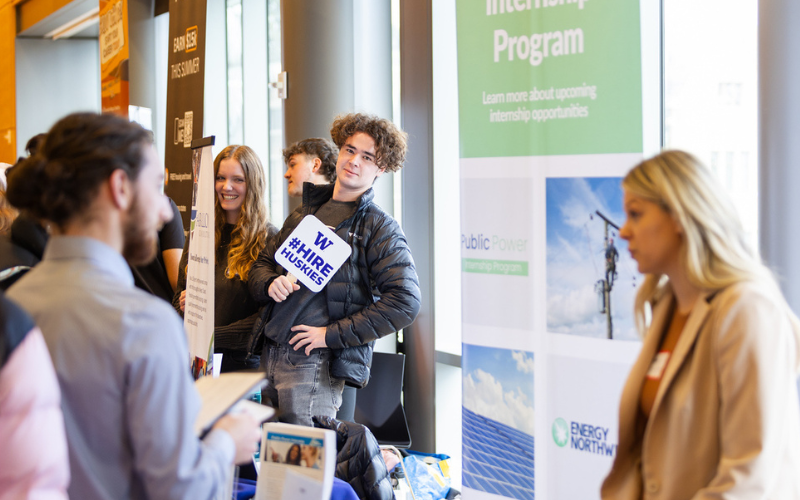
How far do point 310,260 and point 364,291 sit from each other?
286mm

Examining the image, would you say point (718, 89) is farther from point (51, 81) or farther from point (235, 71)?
point (51, 81)

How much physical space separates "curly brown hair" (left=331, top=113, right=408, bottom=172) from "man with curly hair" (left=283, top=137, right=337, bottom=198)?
1.65ft

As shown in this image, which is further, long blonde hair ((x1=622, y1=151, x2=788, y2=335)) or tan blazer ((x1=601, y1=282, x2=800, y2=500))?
long blonde hair ((x1=622, y1=151, x2=788, y2=335))

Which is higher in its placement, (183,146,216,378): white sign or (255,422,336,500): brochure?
(183,146,216,378): white sign

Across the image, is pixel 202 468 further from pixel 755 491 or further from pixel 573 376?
pixel 573 376

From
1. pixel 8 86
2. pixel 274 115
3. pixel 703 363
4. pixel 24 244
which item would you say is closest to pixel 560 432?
pixel 703 363

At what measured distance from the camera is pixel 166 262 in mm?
3291

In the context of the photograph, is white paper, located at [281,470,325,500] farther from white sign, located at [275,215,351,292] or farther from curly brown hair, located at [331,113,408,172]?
curly brown hair, located at [331,113,408,172]

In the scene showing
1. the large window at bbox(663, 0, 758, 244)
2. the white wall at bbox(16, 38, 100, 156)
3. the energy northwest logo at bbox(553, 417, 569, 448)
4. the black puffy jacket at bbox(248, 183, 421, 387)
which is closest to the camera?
the energy northwest logo at bbox(553, 417, 569, 448)

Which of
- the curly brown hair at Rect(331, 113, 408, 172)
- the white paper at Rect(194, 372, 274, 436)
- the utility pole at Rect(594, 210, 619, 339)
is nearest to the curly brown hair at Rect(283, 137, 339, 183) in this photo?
the curly brown hair at Rect(331, 113, 408, 172)

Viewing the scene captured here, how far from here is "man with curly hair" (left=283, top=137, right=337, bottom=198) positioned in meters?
3.49

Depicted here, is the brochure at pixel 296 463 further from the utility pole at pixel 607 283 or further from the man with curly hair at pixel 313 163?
the man with curly hair at pixel 313 163

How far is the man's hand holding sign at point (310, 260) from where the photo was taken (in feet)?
8.96

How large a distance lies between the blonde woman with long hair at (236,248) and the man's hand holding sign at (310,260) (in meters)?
0.37
